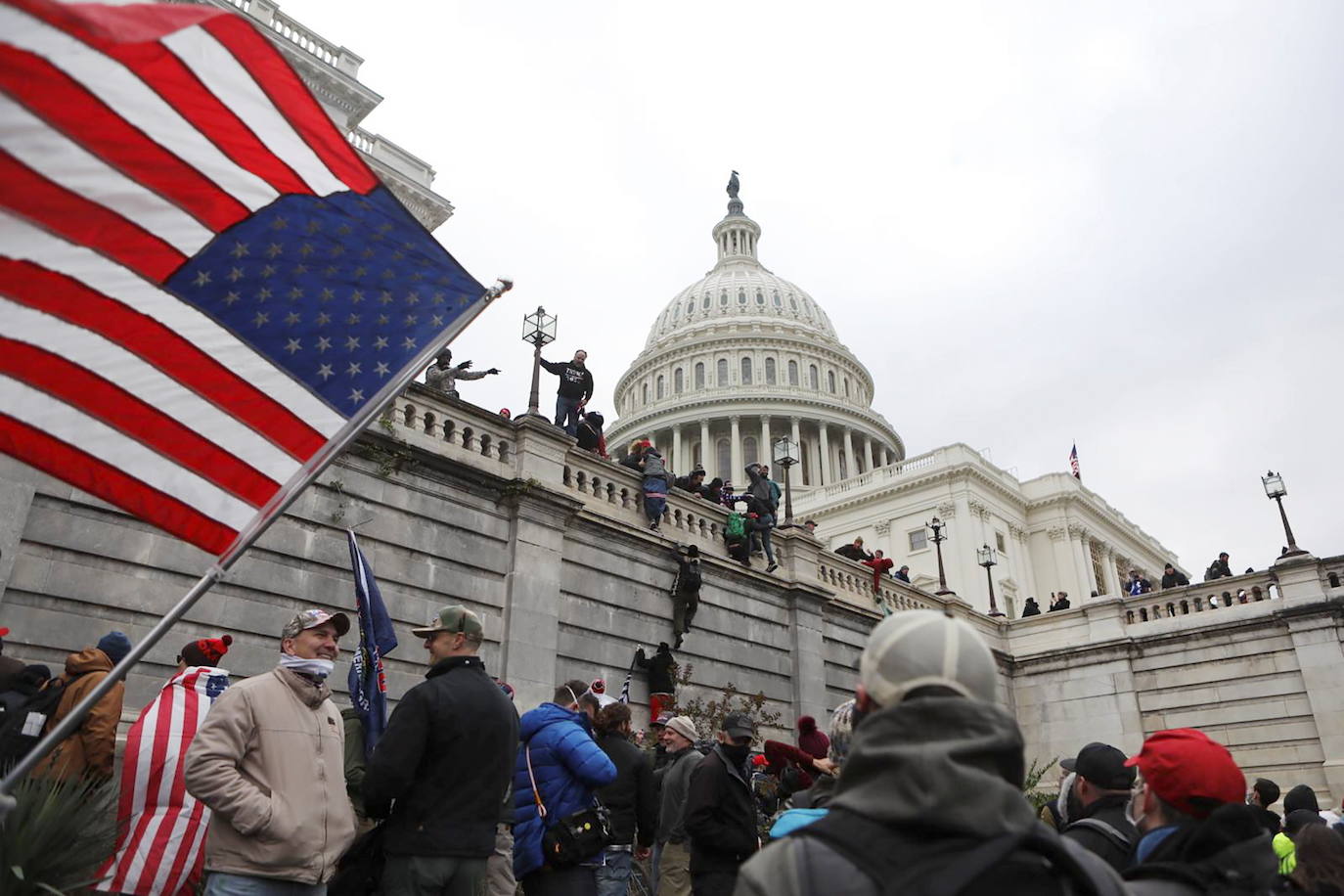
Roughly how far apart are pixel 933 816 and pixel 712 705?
15493mm

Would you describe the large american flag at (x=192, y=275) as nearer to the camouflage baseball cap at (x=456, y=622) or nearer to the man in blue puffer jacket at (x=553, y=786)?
the camouflage baseball cap at (x=456, y=622)

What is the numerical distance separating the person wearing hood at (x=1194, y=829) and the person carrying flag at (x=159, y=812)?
Result: 4812 millimetres

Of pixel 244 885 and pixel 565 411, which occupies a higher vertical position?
pixel 565 411

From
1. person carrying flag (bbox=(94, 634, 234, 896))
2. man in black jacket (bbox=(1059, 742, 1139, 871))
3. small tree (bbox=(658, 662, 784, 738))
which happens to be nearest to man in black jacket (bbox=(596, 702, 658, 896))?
person carrying flag (bbox=(94, 634, 234, 896))

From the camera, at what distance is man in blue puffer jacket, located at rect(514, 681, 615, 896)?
241 inches

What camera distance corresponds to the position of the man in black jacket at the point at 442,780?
4.92 metres

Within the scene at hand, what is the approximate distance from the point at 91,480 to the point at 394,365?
1.43 m

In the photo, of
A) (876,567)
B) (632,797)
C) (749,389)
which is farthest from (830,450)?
(632,797)

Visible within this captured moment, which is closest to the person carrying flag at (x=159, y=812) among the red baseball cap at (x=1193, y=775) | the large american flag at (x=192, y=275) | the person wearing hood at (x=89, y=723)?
the person wearing hood at (x=89, y=723)

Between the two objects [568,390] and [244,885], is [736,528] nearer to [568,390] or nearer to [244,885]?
[568,390]

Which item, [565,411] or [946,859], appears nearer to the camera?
[946,859]

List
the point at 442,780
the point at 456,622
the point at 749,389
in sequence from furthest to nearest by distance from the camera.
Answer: the point at 749,389 < the point at 456,622 < the point at 442,780

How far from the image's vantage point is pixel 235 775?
465 cm

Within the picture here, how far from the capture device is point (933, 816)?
208 centimetres
